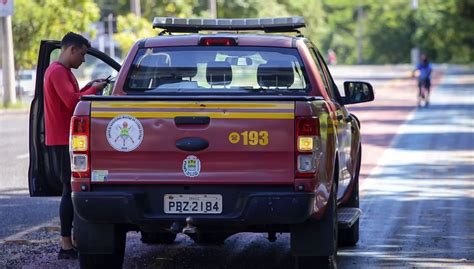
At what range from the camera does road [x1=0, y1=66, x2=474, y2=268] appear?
9586 millimetres

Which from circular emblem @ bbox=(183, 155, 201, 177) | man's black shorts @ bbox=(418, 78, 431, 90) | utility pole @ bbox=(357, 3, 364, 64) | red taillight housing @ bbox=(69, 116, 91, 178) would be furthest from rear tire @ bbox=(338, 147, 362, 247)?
utility pole @ bbox=(357, 3, 364, 64)

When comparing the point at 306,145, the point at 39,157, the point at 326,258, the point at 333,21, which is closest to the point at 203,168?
the point at 306,145

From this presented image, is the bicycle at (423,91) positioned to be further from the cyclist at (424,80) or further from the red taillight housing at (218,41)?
the red taillight housing at (218,41)

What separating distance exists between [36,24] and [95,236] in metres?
32.6

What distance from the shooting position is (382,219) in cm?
1223

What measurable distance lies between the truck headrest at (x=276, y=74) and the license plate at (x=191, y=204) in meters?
1.57

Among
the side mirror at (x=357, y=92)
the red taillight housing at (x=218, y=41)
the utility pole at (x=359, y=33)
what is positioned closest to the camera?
the red taillight housing at (x=218, y=41)

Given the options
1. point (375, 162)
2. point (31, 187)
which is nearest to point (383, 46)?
point (375, 162)

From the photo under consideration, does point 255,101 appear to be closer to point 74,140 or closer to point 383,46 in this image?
point 74,140

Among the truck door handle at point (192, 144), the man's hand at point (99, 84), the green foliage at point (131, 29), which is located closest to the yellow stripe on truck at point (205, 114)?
the truck door handle at point (192, 144)

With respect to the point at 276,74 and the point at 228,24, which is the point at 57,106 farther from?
the point at 228,24

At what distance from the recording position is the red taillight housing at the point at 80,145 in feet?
25.3

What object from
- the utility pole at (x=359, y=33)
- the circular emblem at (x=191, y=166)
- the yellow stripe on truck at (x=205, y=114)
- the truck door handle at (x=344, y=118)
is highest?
the yellow stripe on truck at (x=205, y=114)

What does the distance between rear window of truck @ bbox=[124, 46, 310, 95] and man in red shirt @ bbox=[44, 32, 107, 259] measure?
1.44 feet
